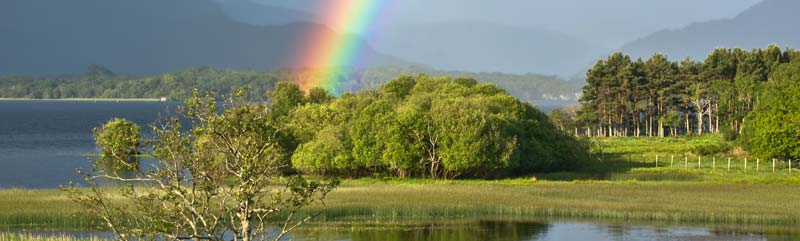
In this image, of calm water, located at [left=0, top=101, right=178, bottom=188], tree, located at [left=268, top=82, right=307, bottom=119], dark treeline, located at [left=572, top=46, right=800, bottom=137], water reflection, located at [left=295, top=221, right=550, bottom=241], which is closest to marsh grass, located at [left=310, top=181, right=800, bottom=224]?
water reflection, located at [left=295, top=221, right=550, bottom=241]

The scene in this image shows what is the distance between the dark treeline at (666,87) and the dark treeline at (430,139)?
59338mm

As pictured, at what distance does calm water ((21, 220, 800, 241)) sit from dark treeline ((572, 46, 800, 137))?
96.3 meters

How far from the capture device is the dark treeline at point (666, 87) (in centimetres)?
14925

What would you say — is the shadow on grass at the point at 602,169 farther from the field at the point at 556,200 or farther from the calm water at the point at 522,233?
the calm water at the point at 522,233

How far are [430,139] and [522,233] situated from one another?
32506mm

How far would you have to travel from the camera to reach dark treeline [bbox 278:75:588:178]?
80688mm

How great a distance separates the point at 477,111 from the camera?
83.9 metres

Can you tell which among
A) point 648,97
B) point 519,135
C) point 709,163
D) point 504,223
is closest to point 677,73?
point 648,97

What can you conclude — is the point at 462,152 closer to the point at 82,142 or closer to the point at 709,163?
the point at 709,163

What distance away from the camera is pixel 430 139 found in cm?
A: 8150

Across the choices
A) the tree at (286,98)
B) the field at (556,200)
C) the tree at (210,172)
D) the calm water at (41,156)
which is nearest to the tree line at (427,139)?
the field at (556,200)

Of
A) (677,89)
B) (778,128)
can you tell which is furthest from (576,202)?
(677,89)

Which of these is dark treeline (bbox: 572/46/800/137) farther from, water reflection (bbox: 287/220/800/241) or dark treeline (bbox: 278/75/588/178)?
water reflection (bbox: 287/220/800/241)

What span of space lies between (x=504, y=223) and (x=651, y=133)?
4200 inches
